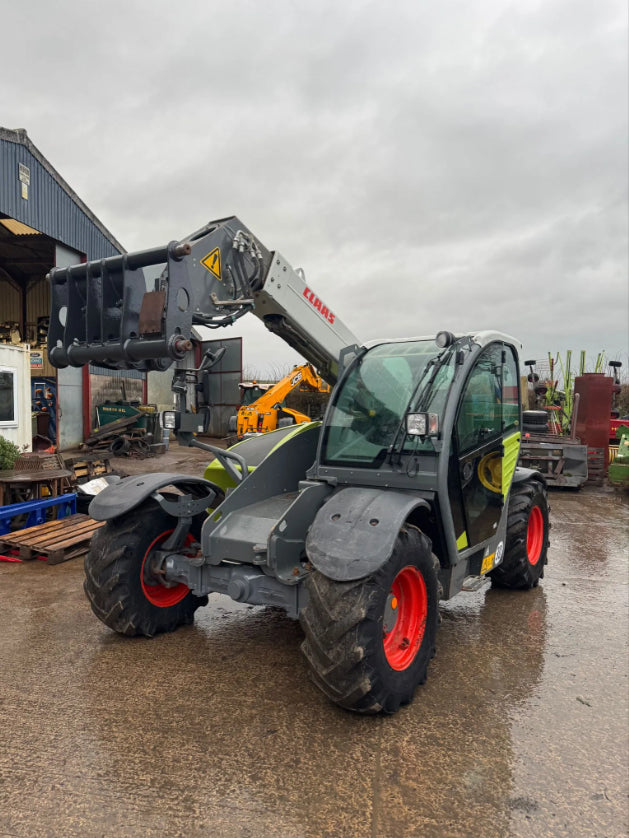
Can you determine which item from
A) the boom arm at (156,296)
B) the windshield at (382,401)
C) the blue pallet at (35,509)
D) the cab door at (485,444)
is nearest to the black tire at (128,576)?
the boom arm at (156,296)

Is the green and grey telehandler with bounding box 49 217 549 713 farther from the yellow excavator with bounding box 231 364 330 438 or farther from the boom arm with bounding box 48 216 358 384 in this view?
the yellow excavator with bounding box 231 364 330 438

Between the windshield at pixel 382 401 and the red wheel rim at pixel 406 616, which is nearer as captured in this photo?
the red wheel rim at pixel 406 616

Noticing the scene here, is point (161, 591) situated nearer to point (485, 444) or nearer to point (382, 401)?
point (382, 401)

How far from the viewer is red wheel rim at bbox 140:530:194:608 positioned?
12.9ft

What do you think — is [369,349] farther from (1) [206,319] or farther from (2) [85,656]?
(2) [85,656]

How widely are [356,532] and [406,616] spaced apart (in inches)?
29.1

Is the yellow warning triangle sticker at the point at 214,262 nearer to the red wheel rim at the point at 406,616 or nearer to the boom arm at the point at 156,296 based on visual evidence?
the boom arm at the point at 156,296

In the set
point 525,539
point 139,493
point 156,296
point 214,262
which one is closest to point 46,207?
point 214,262

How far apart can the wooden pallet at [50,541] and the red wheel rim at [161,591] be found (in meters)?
2.32

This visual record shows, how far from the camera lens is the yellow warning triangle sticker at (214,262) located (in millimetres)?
3992

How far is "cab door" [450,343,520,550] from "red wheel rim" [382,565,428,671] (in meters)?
0.58

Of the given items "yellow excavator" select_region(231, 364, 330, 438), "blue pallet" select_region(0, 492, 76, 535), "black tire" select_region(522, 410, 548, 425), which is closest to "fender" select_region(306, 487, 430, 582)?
"blue pallet" select_region(0, 492, 76, 535)

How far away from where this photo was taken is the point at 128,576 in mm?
3777

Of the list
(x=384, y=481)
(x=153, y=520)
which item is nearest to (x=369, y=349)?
(x=384, y=481)
